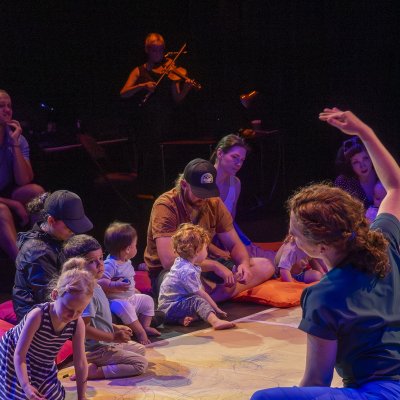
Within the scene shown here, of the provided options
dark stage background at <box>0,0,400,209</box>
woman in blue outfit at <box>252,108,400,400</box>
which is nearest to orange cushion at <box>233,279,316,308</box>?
woman in blue outfit at <box>252,108,400,400</box>

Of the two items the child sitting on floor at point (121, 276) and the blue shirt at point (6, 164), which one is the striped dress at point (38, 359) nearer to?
the child sitting on floor at point (121, 276)

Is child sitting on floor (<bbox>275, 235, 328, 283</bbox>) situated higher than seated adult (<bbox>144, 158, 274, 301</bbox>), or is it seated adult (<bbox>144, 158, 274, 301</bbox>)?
seated adult (<bbox>144, 158, 274, 301</bbox>)

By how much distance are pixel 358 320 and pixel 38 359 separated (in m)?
1.47

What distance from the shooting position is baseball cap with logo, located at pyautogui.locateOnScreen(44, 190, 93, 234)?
3.68 metres

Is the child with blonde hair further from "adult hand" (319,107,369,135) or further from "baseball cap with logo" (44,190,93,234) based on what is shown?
"adult hand" (319,107,369,135)

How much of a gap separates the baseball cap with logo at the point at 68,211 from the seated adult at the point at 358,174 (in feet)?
7.95

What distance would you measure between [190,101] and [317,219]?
6.29 meters

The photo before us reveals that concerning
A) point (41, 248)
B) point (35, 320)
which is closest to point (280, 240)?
point (41, 248)

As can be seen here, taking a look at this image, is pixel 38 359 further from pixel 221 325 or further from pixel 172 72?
pixel 172 72

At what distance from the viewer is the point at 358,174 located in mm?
5625

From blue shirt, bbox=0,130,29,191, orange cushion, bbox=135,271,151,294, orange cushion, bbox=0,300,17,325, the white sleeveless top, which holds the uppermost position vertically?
blue shirt, bbox=0,130,29,191

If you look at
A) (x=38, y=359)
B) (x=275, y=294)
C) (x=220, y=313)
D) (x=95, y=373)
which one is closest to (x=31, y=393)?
(x=38, y=359)

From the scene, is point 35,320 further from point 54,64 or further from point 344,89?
point 344,89

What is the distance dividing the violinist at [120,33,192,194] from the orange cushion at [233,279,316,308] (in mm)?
2406
